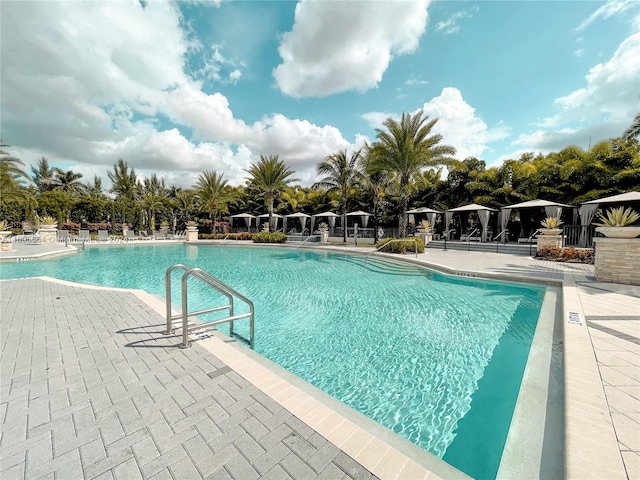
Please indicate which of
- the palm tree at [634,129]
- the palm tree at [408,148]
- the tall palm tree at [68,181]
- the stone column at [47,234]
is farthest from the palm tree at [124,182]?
the palm tree at [634,129]

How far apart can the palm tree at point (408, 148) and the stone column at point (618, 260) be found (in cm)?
997

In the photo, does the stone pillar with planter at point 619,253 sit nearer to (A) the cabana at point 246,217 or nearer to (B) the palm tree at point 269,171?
(B) the palm tree at point 269,171

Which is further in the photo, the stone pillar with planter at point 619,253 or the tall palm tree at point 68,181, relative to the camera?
the tall palm tree at point 68,181

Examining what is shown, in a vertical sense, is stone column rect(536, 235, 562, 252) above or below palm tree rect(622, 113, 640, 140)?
below

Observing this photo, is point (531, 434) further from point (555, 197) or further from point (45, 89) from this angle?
point (555, 197)

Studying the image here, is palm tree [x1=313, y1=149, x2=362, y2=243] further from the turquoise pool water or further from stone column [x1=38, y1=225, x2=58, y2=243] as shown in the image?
stone column [x1=38, y1=225, x2=58, y2=243]

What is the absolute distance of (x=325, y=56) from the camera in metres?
13.3

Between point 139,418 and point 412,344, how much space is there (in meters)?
3.98

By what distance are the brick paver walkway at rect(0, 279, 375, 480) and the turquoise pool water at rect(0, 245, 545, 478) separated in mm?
1334

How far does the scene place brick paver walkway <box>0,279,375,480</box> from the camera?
5.54 feet

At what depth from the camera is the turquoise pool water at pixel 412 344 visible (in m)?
2.77

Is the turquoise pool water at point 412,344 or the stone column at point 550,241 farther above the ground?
the stone column at point 550,241

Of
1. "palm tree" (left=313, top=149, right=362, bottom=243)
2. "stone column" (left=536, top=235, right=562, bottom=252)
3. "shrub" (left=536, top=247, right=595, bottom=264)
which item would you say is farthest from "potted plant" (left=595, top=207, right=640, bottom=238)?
"palm tree" (left=313, top=149, right=362, bottom=243)

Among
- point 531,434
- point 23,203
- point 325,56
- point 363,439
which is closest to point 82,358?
point 363,439
